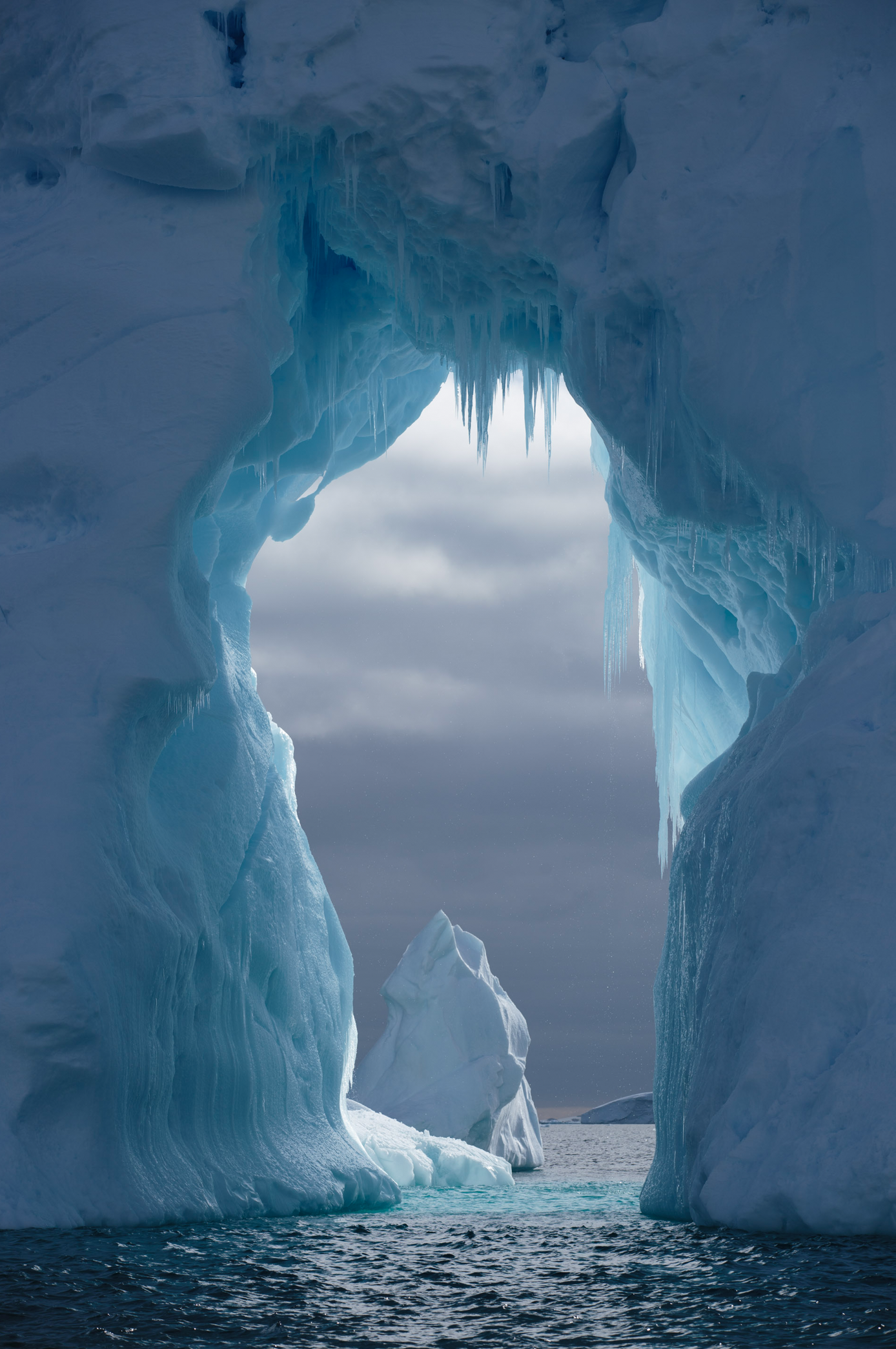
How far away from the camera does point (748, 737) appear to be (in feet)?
32.8

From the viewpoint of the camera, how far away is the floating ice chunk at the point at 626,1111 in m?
54.5

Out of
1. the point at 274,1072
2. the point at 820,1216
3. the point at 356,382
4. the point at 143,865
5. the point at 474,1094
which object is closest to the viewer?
the point at 820,1216

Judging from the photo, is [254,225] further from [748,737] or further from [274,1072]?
[274,1072]

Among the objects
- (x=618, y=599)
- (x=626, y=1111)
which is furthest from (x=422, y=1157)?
(x=626, y=1111)

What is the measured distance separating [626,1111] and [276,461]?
169 ft

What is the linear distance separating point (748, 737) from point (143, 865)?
16.2 ft

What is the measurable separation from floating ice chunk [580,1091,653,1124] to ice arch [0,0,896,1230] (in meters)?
45.2

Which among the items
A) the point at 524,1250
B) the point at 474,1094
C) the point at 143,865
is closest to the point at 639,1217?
the point at 524,1250

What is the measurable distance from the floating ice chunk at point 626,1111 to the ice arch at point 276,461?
45.2 metres

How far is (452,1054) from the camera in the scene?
2291 centimetres

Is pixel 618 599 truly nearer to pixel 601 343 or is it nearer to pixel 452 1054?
pixel 601 343

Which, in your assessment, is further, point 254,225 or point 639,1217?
point 254,225

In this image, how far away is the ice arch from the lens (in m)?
8.13

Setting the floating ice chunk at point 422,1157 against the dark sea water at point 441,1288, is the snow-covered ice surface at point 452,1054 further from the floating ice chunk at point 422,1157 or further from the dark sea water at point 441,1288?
the dark sea water at point 441,1288
